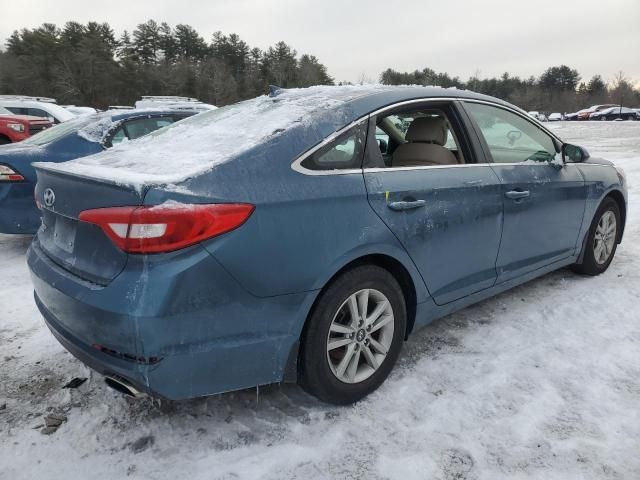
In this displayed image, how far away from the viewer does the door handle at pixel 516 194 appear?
3.15 m

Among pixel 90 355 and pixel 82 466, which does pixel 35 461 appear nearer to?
pixel 82 466

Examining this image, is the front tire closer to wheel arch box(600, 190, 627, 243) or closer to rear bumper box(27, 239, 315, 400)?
rear bumper box(27, 239, 315, 400)

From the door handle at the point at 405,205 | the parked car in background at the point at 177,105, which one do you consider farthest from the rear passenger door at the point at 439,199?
the parked car in background at the point at 177,105

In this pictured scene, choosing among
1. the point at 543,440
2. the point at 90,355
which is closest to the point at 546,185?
the point at 543,440

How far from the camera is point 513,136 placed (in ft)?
12.2

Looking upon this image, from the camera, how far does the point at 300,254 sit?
2.13m

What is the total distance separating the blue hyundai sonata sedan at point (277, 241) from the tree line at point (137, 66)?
192 ft

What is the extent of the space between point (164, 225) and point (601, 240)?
3.84 m

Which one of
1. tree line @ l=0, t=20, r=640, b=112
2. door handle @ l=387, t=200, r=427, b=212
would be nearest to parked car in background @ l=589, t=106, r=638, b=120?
tree line @ l=0, t=20, r=640, b=112

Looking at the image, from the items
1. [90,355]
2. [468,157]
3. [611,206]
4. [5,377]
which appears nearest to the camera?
[90,355]

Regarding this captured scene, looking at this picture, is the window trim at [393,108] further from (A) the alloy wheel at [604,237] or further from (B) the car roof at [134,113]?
(B) the car roof at [134,113]

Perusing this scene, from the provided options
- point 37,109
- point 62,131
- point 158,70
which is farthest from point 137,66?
point 62,131

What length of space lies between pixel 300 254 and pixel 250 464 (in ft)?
2.97

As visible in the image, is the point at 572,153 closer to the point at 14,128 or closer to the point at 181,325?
the point at 181,325
